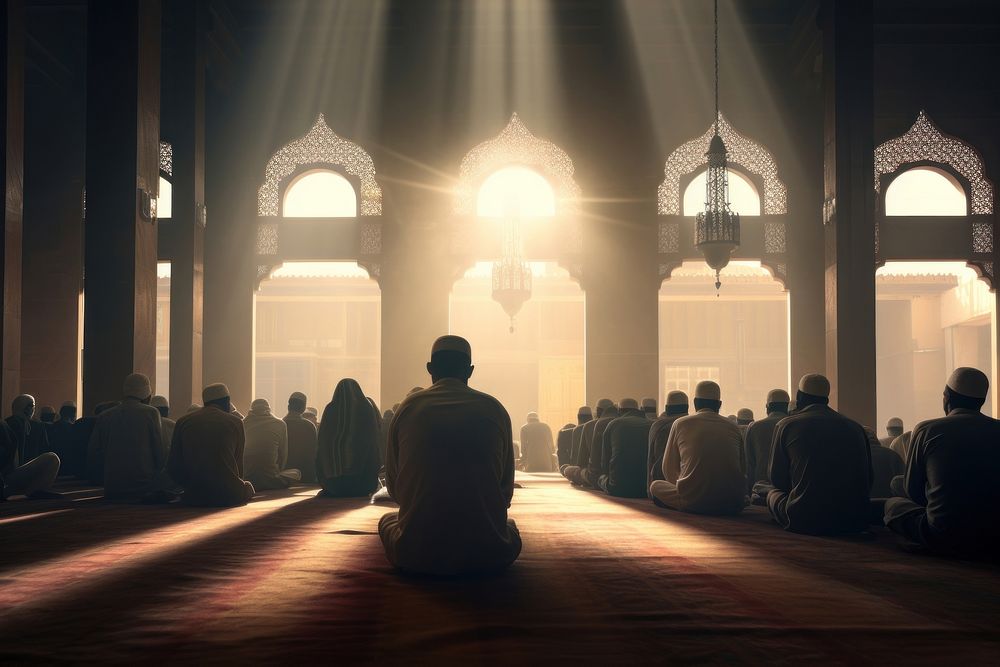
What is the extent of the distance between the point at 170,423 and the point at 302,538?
3.45m

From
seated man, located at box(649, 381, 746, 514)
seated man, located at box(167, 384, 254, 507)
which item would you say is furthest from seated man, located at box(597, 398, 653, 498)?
seated man, located at box(167, 384, 254, 507)

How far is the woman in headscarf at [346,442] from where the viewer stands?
653 centimetres

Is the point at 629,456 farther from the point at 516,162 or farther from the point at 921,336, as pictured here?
the point at 921,336

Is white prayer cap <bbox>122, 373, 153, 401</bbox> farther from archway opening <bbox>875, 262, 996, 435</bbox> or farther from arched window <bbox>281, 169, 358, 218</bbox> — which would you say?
archway opening <bbox>875, 262, 996, 435</bbox>

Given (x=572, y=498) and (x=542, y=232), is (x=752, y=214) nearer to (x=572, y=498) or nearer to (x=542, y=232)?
(x=542, y=232)

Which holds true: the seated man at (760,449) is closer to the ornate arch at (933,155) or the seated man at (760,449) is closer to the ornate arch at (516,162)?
the ornate arch at (516,162)

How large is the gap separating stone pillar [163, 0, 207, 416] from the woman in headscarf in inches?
171

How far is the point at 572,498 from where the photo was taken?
7270mm

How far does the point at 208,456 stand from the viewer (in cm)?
571

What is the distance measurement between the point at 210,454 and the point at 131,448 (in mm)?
768

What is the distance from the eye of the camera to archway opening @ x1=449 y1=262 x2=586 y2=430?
65.0 ft

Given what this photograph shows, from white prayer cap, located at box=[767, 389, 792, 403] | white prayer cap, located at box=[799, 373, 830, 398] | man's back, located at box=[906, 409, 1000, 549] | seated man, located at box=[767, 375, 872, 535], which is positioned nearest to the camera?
man's back, located at box=[906, 409, 1000, 549]

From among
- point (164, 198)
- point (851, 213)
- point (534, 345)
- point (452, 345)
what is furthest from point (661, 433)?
point (534, 345)

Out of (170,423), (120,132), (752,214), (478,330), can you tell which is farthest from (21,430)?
(478,330)
